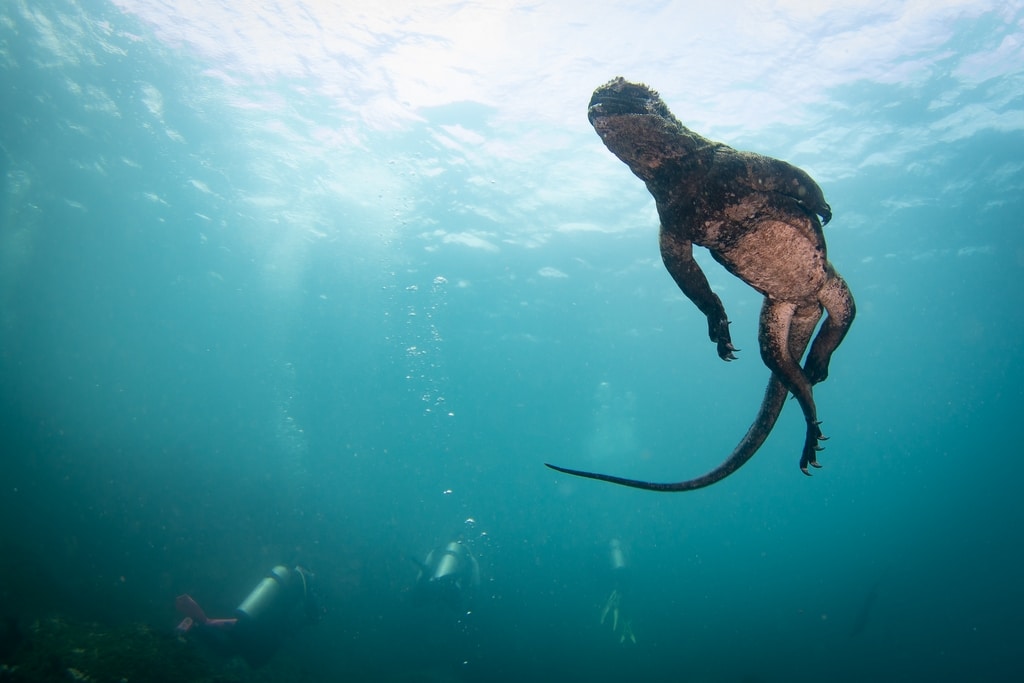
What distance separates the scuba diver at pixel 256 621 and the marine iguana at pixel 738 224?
17.2 metres

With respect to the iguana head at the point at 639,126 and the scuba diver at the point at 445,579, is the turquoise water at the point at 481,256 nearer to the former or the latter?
the scuba diver at the point at 445,579

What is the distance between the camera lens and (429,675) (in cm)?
2052

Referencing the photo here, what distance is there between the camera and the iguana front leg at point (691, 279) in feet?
9.80

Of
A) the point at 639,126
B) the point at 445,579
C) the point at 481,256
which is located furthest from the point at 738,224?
the point at 481,256

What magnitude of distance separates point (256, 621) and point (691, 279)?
18195 mm

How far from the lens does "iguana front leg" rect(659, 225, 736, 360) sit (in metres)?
2.99

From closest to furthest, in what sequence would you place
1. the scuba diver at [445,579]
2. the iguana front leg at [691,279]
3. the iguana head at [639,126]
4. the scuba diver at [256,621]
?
1. the iguana head at [639,126]
2. the iguana front leg at [691,279]
3. the scuba diver at [256,621]
4. the scuba diver at [445,579]

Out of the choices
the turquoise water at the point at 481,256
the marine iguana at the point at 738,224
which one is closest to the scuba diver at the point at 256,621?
the turquoise water at the point at 481,256

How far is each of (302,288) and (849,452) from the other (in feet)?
380

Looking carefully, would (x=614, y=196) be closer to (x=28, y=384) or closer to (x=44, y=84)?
(x=44, y=84)

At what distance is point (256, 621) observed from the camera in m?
15.2

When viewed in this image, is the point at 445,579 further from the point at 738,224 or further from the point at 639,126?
the point at 639,126

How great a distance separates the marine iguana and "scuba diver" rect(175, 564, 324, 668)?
56.4 feet

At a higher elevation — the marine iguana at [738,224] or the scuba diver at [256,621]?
the marine iguana at [738,224]
